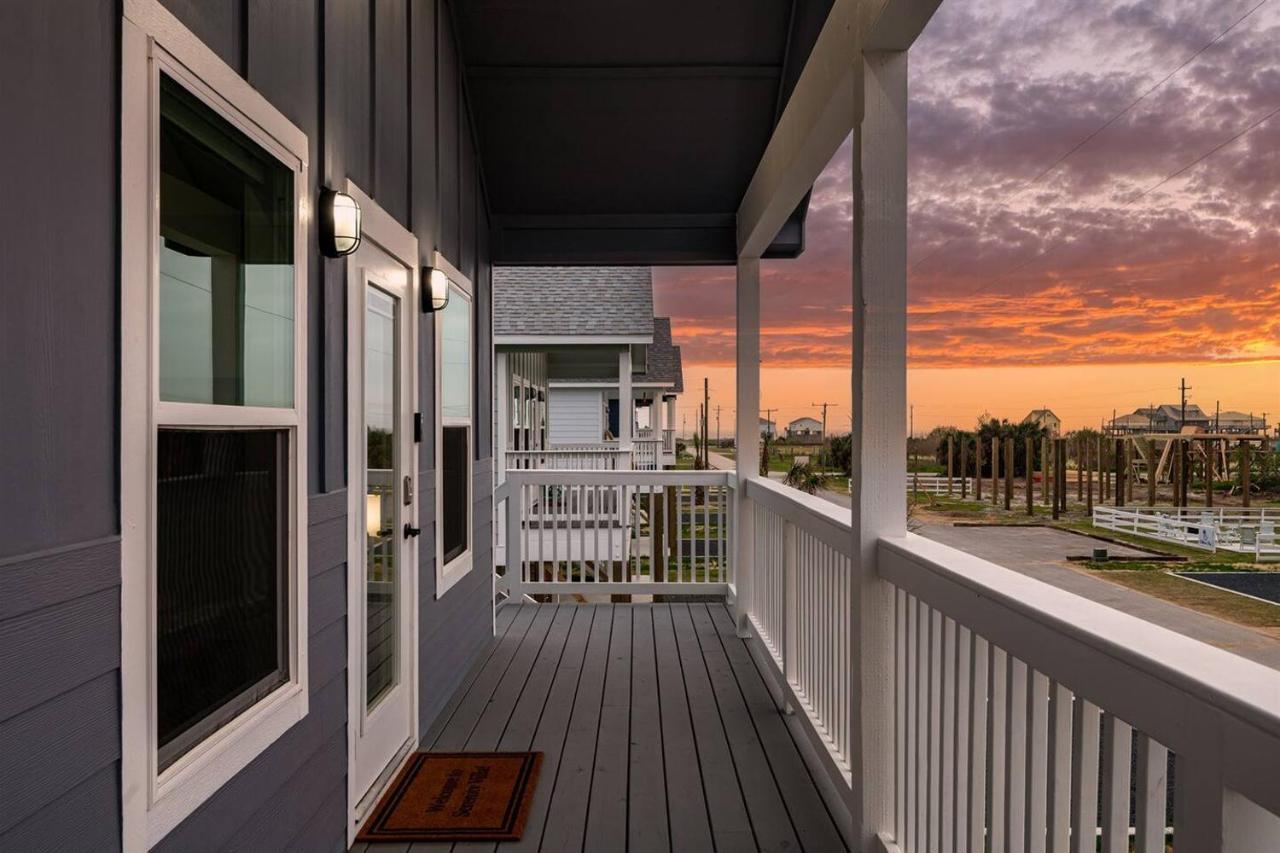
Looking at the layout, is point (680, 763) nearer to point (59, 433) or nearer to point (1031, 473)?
point (1031, 473)

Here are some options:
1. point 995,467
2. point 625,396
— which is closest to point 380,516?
point 995,467

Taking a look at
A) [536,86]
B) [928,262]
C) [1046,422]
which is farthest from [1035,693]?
[536,86]

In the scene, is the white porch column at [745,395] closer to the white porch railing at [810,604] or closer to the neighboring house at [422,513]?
the neighboring house at [422,513]

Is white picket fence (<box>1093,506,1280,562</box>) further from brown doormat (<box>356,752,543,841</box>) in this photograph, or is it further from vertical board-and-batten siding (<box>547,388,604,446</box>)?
vertical board-and-batten siding (<box>547,388,604,446</box>)

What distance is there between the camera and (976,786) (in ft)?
6.42

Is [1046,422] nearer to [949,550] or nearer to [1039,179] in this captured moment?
[1039,179]

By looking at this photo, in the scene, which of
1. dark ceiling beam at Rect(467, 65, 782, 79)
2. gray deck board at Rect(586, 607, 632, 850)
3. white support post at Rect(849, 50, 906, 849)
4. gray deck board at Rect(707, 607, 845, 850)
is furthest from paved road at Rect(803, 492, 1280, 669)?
dark ceiling beam at Rect(467, 65, 782, 79)

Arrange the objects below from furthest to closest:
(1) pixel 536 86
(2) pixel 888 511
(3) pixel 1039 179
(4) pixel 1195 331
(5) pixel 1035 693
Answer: (1) pixel 536 86, (2) pixel 888 511, (5) pixel 1035 693, (3) pixel 1039 179, (4) pixel 1195 331

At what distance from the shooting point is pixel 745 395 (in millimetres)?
5852

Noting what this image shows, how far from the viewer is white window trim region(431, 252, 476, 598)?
412cm

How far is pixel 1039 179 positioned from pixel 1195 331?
1.49ft

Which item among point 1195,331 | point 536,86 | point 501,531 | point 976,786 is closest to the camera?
point 1195,331

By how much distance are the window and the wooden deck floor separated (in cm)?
68

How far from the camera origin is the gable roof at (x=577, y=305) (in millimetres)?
10883
